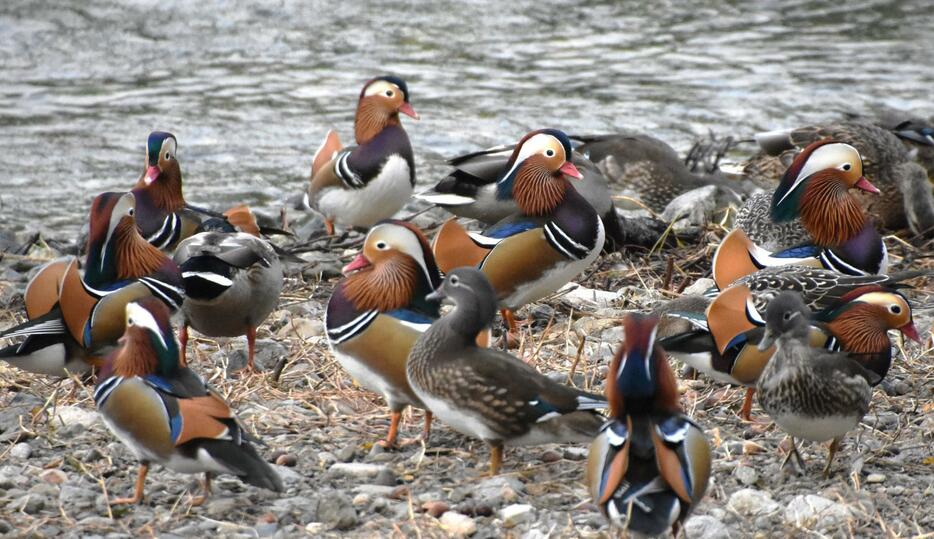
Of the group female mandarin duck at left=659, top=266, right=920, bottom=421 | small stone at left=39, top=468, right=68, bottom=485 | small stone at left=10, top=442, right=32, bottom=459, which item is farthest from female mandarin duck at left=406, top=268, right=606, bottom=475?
small stone at left=10, top=442, right=32, bottom=459

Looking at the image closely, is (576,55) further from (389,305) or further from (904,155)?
(389,305)

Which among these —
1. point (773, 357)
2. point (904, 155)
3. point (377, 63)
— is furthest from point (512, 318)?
point (377, 63)

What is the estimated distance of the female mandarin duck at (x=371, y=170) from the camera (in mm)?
7785

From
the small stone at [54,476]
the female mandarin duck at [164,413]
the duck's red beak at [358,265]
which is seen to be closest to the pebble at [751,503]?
the female mandarin duck at [164,413]

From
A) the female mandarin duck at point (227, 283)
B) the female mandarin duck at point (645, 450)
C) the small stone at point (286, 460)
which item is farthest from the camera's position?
the female mandarin duck at point (227, 283)

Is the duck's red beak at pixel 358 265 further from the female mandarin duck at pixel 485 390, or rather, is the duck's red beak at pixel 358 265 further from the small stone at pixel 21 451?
the small stone at pixel 21 451

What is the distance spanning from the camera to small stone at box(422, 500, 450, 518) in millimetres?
3877

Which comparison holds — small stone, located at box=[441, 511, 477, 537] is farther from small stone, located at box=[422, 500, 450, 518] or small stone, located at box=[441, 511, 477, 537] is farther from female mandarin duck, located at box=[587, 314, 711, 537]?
female mandarin duck, located at box=[587, 314, 711, 537]

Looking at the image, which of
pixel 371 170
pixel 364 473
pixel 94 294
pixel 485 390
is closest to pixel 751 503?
pixel 485 390

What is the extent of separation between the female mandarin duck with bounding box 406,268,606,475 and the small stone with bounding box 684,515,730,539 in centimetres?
44

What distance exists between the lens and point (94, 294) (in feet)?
16.3

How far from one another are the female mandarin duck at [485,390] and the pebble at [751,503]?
0.46m

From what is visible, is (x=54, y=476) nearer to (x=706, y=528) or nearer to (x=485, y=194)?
(x=706, y=528)

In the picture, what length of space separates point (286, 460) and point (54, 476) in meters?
0.71
